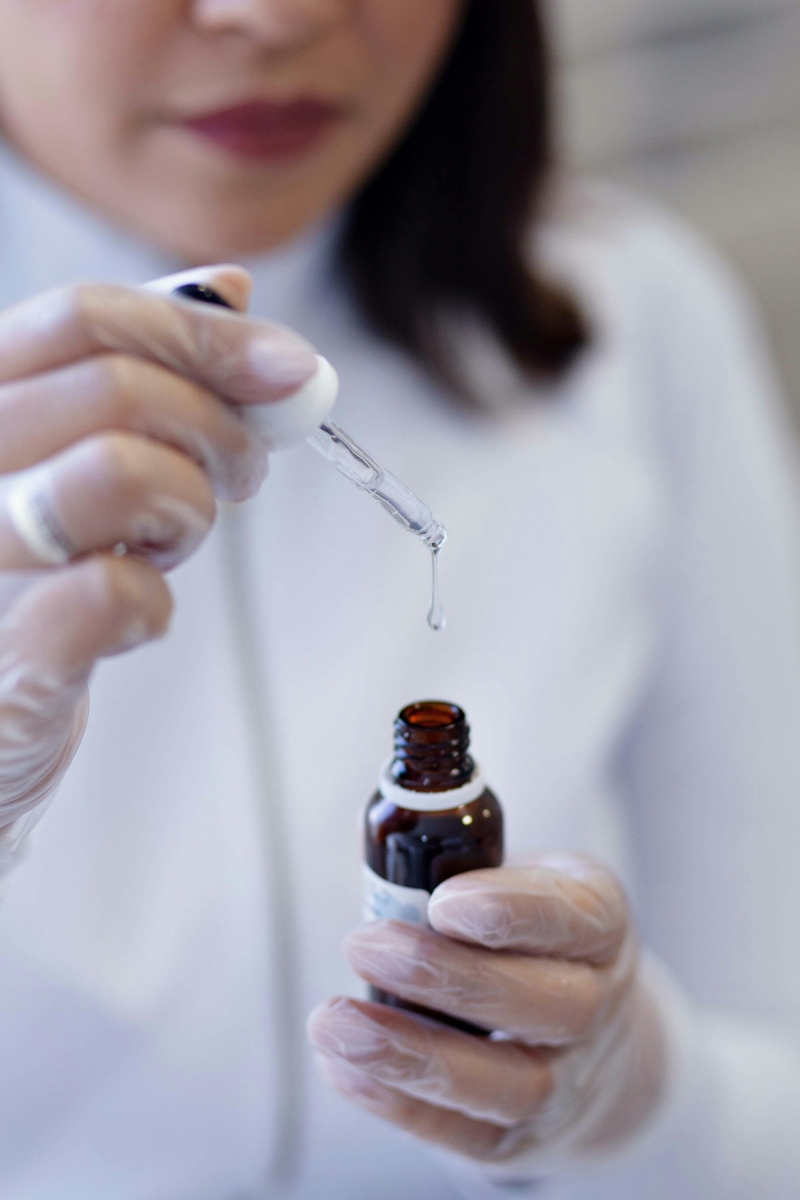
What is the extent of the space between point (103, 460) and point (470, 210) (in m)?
0.59

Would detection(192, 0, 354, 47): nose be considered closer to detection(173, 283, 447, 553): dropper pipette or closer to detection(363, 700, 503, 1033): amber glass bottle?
detection(173, 283, 447, 553): dropper pipette

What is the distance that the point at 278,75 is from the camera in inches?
21.9

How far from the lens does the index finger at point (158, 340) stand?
0.29 metres

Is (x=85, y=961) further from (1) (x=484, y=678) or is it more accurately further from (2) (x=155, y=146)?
(2) (x=155, y=146)

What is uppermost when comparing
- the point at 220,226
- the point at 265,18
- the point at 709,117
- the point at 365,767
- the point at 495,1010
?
the point at 265,18

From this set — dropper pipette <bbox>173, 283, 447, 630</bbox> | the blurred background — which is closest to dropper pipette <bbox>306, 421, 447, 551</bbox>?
dropper pipette <bbox>173, 283, 447, 630</bbox>

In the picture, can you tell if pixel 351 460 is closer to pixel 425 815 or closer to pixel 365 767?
pixel 425 815

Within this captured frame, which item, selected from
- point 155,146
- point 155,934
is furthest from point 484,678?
point 155,146

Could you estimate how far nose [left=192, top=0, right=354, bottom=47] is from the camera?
1.68 ft

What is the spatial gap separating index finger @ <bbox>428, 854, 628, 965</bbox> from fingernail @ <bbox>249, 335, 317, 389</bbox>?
0.18 meters

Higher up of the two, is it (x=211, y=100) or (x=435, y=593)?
(x=211, y=100)

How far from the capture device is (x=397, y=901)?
0.38 m

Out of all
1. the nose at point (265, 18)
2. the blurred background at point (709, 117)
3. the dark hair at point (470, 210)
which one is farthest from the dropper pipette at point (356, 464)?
the blurred background at point (709, 117)

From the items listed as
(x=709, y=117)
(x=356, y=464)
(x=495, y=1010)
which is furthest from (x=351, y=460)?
(x=709, y=117)
